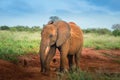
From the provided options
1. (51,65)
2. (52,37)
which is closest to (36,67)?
(51,65)

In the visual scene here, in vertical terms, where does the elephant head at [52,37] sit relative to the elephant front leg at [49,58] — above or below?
above

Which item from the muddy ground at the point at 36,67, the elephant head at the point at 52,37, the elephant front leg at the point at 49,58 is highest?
the elephant head at the point at 52,37

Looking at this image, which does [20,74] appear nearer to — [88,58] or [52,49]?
[52,49]

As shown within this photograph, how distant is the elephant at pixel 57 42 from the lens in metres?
10.9

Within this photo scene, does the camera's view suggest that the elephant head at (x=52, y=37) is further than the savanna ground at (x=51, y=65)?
Yes

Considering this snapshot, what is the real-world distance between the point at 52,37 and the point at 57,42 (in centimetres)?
23

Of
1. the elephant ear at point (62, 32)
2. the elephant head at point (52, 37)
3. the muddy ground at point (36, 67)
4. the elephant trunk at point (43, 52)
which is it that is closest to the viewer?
the muddy ground at point (36, 67)

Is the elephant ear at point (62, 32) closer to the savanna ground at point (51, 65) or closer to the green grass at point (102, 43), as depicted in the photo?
the savanna ground at point (51, 65)

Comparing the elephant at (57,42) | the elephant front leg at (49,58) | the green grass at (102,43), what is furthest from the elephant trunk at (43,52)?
the green grass at (102,43)

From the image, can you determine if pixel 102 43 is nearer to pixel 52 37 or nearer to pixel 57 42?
pixel 57 42

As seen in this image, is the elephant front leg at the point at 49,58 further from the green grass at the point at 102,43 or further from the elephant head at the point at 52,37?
the green grass at the point at 102,43

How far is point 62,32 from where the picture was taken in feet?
37.9

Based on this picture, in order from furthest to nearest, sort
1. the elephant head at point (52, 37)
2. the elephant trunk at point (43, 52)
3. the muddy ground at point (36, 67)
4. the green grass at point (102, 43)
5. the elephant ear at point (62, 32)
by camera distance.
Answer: the green grass at point (102, 43) → the elephant ear at point (62, 32) → the elephant head at point (52, 37) → the elephant trunk at point (43, 52) → the muddy ground at point (36, 67)

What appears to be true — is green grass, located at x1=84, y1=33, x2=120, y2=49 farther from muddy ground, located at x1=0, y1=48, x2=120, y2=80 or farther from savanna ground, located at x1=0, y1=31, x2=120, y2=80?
muddy ground, located at x1=0, y1=48, x2=120, y2=80
